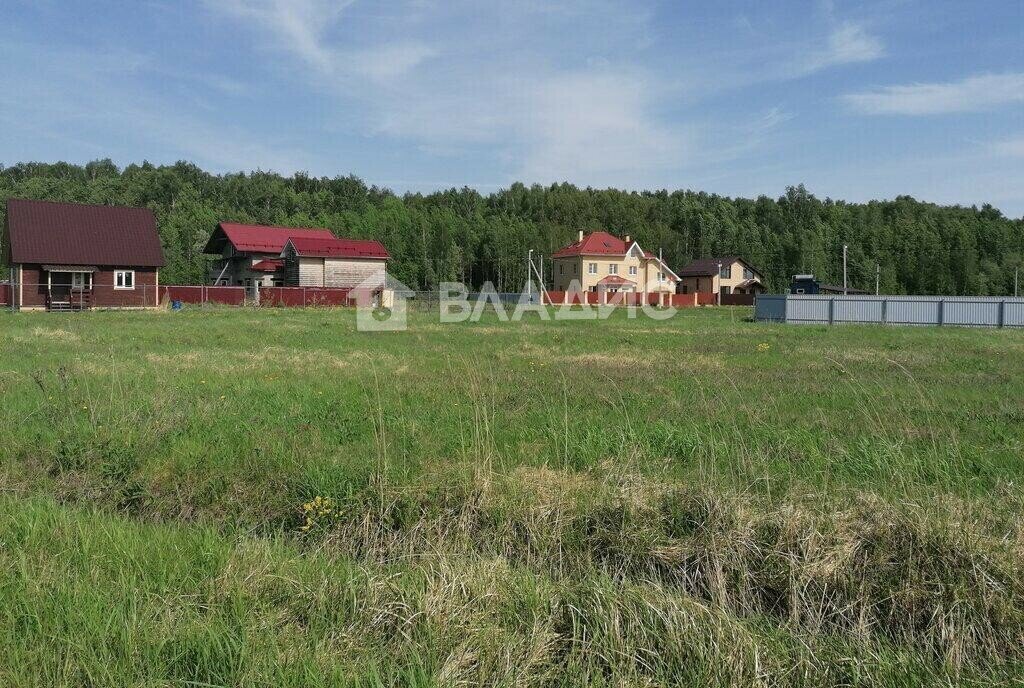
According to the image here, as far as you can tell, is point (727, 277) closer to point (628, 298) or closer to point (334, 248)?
point (628, 298)

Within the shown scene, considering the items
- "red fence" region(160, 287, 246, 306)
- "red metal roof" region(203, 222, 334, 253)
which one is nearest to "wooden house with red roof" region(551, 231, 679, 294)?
"red metal roof" region(203, 222, 334, 253)

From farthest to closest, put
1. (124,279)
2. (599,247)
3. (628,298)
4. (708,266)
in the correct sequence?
(708,266) < (599,247) < (628,298) < (124,279)

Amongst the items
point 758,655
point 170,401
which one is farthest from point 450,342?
point 758,655

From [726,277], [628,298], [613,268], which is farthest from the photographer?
[726,277]

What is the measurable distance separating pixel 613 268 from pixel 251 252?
36588 mm

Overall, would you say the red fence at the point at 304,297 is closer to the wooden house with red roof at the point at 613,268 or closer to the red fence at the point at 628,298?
the red fence at the point at 628,298

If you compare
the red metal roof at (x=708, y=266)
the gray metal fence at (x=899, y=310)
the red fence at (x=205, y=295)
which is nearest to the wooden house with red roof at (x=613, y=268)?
the red metal roof at (x=708, y=266)

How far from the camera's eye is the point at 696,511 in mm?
4395

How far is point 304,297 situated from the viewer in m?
46.8

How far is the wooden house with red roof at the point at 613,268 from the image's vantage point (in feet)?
244

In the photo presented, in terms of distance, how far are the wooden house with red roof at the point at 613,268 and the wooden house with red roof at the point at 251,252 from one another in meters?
27.5

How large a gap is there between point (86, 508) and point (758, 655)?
4450mm

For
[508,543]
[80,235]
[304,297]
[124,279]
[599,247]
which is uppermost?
[599,247]

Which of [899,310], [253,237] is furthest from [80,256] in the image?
[899,310]
